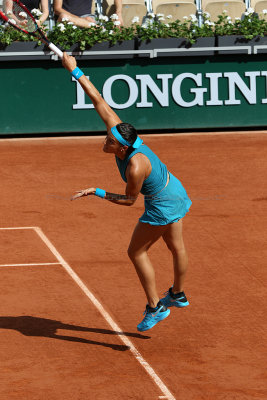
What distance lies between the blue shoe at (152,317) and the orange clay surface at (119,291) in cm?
15

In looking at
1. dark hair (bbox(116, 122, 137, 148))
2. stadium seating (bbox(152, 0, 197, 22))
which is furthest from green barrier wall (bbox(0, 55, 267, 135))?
dark hair (bbox(116, 122, 137, 148))

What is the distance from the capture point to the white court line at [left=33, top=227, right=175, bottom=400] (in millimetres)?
5789

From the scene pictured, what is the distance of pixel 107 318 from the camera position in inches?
287

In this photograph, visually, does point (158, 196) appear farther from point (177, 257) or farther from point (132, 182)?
point (177, 257)

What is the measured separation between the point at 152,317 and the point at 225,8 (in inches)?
475

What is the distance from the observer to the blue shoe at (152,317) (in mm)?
6641

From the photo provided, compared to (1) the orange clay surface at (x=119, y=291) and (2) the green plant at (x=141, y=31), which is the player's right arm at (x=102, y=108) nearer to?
(1) the orange clay surface at (x=119, y=291)

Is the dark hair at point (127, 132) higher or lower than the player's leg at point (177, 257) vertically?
higher

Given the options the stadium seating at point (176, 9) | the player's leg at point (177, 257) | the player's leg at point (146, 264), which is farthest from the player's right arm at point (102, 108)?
the stadium seating at point (176, 9)

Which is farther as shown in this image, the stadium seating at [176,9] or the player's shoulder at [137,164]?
the stadium seating at [176,9]

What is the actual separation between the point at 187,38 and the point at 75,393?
11.8 metres

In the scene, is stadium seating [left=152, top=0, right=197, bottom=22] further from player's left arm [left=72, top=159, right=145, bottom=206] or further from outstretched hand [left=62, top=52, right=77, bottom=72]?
player's left arm [left=72, top=159, right=145, bottom=206]

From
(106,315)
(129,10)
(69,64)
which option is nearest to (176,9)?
(129,10)

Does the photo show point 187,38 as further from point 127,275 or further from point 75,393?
point 75,393
